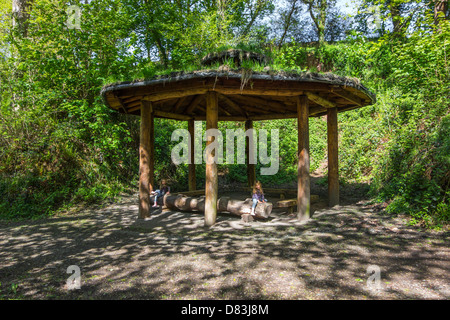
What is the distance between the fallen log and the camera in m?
6.82

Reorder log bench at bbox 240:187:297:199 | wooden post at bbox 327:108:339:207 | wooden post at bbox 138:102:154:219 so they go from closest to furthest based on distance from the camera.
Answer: wooden post at bbox 138:102:154:219 < wooden post at bbox 327:108:339:207 < log bench at bbox 240:187:297:199

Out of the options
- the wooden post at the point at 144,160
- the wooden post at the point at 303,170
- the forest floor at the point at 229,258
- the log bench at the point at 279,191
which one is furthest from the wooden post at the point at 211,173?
the log bench at the point at 279,191

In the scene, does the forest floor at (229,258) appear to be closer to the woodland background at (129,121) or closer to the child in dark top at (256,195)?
the child in dark top at (256,195)

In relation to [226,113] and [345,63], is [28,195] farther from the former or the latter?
[345,63]

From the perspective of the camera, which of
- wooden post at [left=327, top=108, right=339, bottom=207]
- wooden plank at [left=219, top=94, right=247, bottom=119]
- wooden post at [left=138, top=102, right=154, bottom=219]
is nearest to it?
wooden post at [left=138, top=102, right=154, bottom=219]

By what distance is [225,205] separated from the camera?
7344mm

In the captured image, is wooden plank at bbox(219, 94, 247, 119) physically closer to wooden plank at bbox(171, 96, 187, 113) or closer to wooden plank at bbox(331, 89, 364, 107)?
wooden plank at bbox(171, 96, 187, 113)

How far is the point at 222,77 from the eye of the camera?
6.05m

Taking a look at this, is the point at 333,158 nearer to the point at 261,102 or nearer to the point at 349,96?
the point at 349,96

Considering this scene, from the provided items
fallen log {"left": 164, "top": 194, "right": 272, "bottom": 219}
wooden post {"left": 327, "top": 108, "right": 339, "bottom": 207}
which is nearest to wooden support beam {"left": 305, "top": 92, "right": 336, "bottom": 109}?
wooden post {"left": 327, "top": 108, "right": 339, "bottom": 207}

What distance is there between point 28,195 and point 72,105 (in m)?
3.57

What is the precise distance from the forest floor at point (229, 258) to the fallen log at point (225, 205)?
0.85ft

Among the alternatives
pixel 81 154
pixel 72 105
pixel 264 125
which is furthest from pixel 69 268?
pixel 264 125

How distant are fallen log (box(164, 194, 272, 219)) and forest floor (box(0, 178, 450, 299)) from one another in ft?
0.85
